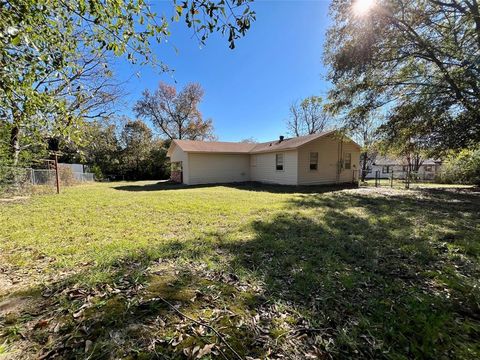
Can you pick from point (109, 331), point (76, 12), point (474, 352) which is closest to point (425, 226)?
point (474, 352)

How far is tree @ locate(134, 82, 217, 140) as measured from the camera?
29359 millimetres

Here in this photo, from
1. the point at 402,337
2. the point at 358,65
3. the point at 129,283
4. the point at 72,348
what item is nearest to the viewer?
the point at 72,348

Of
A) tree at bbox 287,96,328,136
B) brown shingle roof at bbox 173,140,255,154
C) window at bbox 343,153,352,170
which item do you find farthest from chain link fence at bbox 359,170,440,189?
brown shingle roof at bbox 173,140,255,154

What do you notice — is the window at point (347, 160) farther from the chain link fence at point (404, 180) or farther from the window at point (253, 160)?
the window at point (253, 160)

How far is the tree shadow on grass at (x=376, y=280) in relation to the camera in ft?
6.20

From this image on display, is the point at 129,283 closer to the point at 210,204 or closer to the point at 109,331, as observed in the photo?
the point at 109,331

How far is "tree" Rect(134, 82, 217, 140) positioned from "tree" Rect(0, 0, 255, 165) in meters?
28.5

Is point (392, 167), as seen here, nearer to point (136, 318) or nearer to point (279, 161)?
point (279, 161)

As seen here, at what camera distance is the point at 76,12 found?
263 cm

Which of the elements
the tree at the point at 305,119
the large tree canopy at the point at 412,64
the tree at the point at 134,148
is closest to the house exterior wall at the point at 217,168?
the large tree canopy at the point at 412,64

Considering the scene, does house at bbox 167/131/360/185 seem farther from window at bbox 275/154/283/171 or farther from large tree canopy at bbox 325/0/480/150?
large tree canopy at bbox 325/0/480/150

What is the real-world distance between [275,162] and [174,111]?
65.4ft

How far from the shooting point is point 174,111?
30.2 m

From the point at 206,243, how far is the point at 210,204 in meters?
3.75
